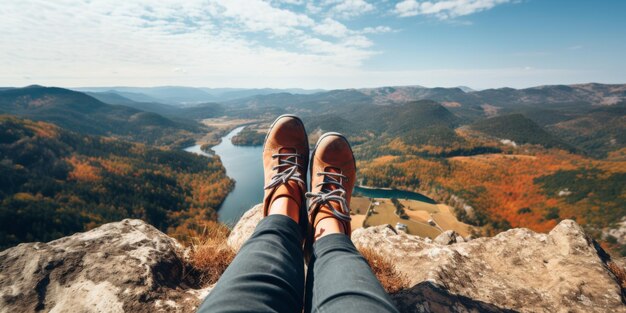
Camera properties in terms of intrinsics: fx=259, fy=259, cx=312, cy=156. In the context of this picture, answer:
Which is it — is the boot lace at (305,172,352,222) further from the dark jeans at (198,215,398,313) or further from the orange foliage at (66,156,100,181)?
the orange foliage at (66,156,100,181)

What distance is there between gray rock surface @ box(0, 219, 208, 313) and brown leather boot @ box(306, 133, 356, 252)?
1.35 meters

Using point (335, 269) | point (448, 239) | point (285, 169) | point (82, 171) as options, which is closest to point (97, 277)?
point (335, 269)

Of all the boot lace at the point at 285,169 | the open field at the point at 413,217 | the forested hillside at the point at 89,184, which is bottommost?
the open field at the point at 413,217

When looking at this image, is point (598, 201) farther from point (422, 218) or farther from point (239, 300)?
point (239, 300)

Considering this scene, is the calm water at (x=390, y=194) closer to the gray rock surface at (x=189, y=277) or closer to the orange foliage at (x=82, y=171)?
the orange foliage at (x=82, y=171)

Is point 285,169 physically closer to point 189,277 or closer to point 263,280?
point 189,277

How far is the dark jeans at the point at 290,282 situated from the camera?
1.33 meters

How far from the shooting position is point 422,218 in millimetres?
56062

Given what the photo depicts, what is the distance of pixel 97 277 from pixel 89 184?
251 ft

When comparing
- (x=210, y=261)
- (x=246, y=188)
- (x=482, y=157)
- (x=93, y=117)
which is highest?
(x=210, y=261)

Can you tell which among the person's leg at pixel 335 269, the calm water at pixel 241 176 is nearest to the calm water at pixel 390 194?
the calm water at pixel 241 176

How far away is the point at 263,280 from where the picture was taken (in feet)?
4.83

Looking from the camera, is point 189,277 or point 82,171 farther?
point 82,171

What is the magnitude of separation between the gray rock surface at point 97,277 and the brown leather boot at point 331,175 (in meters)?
1.35
